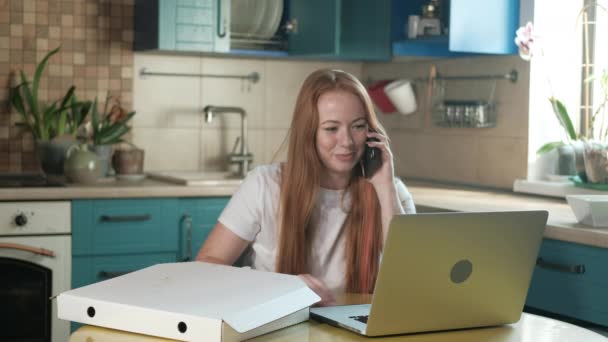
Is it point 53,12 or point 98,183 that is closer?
point 98,183

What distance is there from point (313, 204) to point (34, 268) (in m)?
1.58

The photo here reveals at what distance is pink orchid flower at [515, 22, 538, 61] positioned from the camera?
11.0 feet

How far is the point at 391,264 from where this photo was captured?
1.52 meters

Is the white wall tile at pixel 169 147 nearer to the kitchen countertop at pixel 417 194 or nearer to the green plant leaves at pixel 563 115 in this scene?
the kitchen countertop at pixel 417 194

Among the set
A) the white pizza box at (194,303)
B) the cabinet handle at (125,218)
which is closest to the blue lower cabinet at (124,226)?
the cabinet handle at (125,218)

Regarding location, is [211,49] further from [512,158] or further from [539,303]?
[539,303]

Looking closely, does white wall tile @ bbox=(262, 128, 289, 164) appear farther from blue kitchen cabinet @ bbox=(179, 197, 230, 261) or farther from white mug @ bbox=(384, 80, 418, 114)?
blue kitchen cabinet @ bbox=(179, 197, 230, 261)

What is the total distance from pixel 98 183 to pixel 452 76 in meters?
1.58

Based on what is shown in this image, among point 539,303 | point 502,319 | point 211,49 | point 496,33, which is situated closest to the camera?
point 502,319

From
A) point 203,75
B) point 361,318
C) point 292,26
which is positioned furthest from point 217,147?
point 361,318

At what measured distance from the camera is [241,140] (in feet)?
14.1

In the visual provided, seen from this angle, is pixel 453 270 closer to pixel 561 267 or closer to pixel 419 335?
pixel 419 335

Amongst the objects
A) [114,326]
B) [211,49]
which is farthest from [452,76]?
[114,326]

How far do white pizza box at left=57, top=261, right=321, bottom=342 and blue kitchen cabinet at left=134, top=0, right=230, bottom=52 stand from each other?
2.19m
